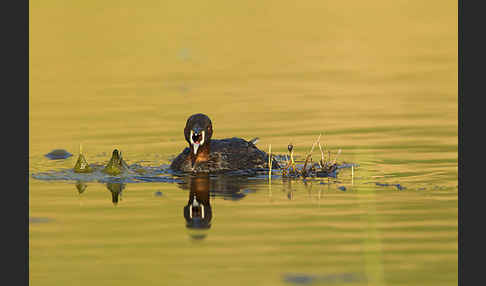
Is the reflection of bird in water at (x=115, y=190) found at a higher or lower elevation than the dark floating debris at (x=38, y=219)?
higher

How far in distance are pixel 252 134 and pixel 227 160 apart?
3.15 meters

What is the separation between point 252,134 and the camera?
22.0 m

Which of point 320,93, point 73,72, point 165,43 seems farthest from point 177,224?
point 165,43

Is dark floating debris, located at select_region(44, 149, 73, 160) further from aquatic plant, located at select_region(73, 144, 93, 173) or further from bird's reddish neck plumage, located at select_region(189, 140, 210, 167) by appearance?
bird's reddish neck plumage, located at select_region(189, 140, 210, 167)

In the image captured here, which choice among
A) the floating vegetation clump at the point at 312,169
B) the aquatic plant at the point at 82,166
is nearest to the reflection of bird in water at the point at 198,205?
the floating vegetation clump at the point at 312,169

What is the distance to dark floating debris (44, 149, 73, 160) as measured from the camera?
2012cm

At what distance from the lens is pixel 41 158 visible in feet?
65.4

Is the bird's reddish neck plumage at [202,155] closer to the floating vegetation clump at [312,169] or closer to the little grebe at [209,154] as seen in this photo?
the little grebe at [209,154]

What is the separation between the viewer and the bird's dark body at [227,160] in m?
18.7

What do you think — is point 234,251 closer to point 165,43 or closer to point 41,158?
point 41,158

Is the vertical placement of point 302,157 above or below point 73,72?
below

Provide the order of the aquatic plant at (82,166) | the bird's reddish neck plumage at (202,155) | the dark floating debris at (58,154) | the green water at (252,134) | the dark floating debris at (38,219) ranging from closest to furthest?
the green water at (252,134)
the dark floating debris at (38,219)
the aquatic plant at (82,166)
the bird's reddish neck plumage at (202,155)
the dark floating debris at (58,154)

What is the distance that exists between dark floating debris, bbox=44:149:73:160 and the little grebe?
2309 millimetres

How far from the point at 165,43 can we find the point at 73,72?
6.01 metres
